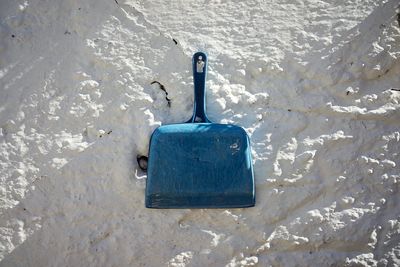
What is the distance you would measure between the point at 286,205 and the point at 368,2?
21.0 inches

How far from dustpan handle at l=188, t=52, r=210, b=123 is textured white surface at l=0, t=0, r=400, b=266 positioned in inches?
0.8

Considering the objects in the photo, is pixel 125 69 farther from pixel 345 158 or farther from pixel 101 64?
pixel 345 158

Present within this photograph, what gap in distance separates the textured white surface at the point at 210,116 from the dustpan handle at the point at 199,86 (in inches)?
0.8

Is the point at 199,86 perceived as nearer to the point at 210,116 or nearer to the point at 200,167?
the point at 210,116

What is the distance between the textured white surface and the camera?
848 millimetres

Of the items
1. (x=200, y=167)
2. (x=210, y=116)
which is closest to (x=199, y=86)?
(x=210, y=116)

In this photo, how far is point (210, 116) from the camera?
89 cm

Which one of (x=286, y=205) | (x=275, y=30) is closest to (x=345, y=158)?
(x=286, y=205)

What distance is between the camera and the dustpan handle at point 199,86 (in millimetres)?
877

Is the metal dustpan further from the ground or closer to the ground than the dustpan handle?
closer to the ground

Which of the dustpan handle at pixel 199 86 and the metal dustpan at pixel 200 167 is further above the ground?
the dustpan handle at pixel 199 86

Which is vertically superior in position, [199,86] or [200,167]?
[199,86]

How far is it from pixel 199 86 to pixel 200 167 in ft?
0.62

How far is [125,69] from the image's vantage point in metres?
0.90
